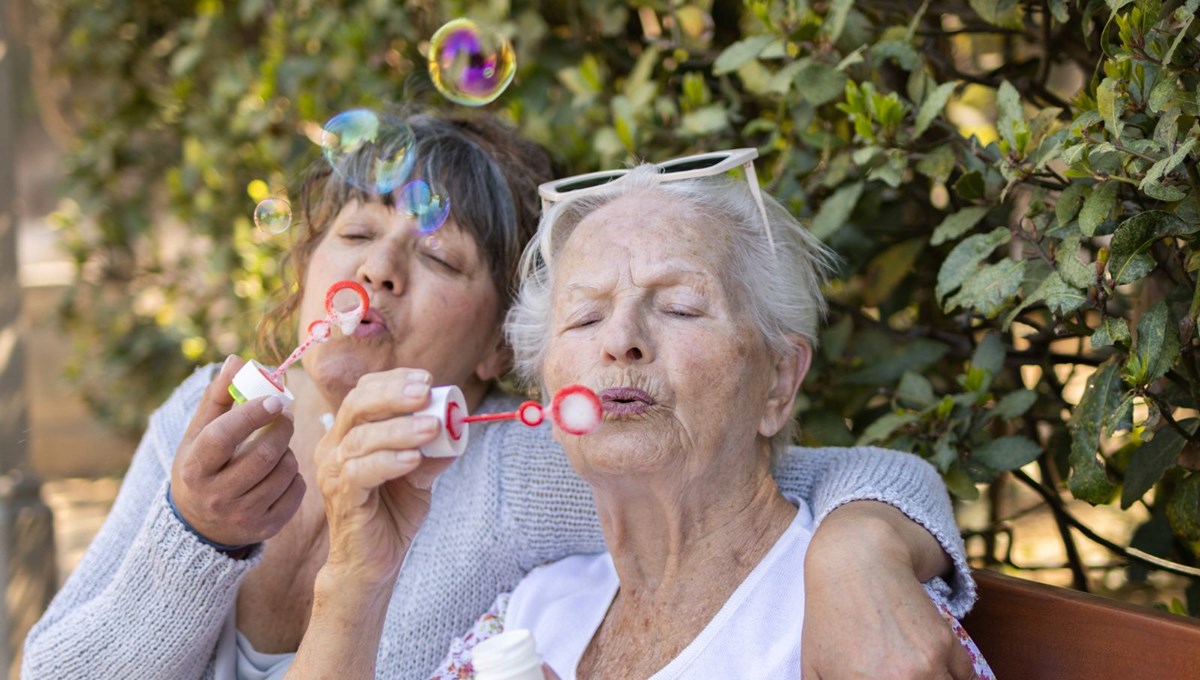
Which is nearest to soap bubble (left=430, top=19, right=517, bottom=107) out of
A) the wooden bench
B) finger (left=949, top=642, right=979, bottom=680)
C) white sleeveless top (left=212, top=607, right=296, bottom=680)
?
white sleeveless top (left=212, top=607, right=296, bottom=680)

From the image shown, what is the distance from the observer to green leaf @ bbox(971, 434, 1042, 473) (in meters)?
2.26

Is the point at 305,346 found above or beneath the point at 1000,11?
beneath

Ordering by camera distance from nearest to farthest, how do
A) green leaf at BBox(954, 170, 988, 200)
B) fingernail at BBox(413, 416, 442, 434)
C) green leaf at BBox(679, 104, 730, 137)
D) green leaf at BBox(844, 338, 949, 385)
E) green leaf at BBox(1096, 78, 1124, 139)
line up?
fingernail at BBox(413, 416, 442, 434) < green leaf at BBox(1096, 78, 1124, 139) < green leaf at BBox(954, 170, 988, 200) < green leaf at BBox(844, 338, 949, 385) < green leaf at BBox(679, 104, 730, 137)

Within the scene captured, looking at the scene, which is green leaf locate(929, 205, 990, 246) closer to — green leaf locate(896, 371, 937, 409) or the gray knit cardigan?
green leaf locate(896, 371, 937, 409)

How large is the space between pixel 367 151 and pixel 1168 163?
60.7 inches

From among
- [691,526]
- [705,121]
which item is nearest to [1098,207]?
[691,526]

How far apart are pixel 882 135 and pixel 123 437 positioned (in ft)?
16.7

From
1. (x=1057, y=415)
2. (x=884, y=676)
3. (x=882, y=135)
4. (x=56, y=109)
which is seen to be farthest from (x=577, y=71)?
(x=56, y=109)

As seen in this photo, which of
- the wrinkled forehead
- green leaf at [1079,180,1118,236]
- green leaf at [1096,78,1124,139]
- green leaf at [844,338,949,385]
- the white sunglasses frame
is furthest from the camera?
green leaf at [844,338,949,385]

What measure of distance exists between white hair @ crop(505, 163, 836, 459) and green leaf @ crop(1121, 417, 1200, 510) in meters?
0.61

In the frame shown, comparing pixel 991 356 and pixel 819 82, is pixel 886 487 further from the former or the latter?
pixel 819 82

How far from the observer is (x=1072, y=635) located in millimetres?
1812

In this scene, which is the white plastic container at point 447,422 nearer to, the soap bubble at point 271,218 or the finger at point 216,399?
the finger at point 216,399

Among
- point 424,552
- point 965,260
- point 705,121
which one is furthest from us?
point 705,121
